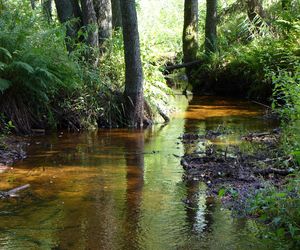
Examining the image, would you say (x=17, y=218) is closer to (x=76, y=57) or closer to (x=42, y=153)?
(x=42, y=153)

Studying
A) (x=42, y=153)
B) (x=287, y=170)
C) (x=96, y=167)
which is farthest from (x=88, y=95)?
(x=287, y=170)

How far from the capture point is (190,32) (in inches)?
787

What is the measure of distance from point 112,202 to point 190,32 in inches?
598

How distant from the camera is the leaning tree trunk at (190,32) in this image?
64.2 feet

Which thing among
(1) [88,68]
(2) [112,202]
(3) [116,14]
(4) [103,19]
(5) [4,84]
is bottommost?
(2) [112,202]

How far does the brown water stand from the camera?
14.7ft

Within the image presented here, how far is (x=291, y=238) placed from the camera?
4223mm

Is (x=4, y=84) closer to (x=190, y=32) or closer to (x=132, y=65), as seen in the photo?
(x=132, y=65)

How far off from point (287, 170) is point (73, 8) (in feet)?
27.4

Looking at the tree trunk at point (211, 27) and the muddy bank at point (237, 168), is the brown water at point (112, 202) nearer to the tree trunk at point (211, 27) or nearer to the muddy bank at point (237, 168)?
the muddy bank at point (237, 168)

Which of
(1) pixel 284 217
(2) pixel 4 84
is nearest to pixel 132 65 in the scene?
(2) pixel 4 84

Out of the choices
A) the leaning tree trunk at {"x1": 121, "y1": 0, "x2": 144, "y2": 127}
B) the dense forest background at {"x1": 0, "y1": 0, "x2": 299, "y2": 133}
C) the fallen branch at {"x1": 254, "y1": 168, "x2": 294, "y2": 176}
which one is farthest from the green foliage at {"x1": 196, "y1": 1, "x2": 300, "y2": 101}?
the fallen branch at {"x1": 254, "y1": 168, "x2": 294, "y2": 176}

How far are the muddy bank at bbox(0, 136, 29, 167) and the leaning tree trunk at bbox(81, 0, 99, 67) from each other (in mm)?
3164

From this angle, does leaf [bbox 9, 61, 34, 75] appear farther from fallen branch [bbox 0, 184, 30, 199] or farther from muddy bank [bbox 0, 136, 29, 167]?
fallen branch [bbox 0, 184, 30, 199]
